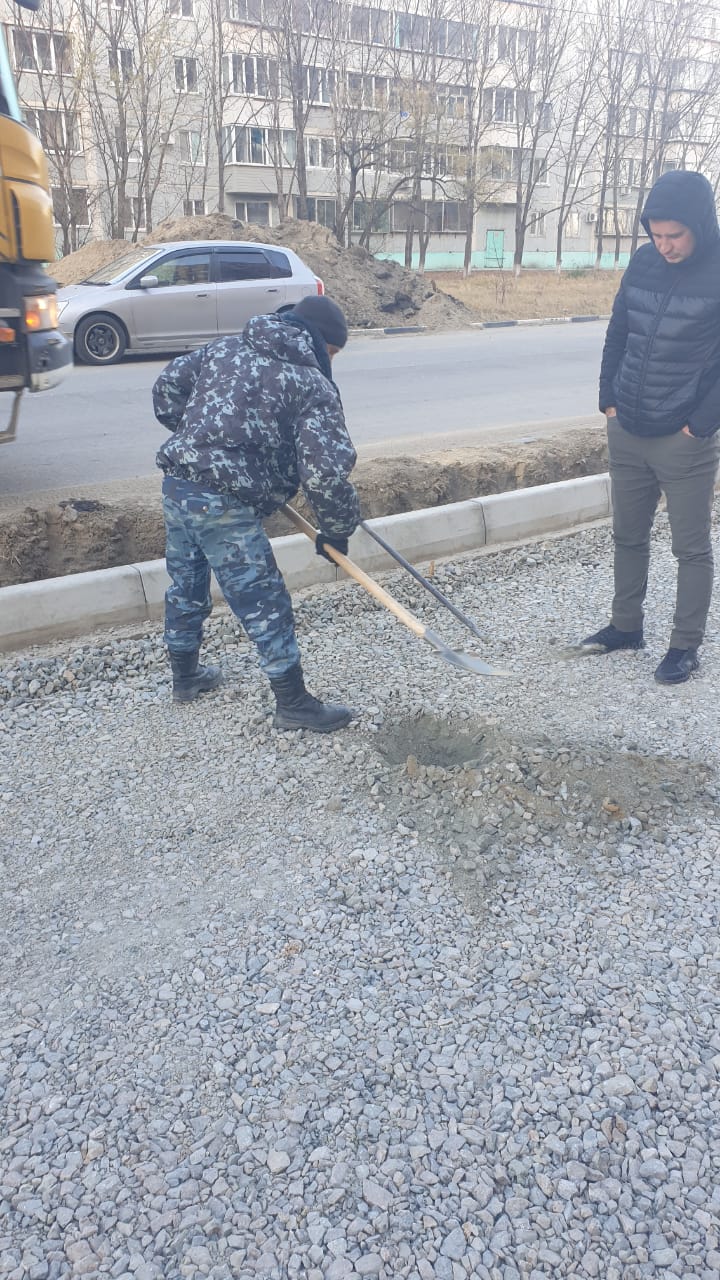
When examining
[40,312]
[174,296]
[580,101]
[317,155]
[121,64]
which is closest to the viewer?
[40,312]

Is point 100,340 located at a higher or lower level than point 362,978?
higher

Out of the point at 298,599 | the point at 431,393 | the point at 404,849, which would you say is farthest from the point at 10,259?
the point at 431,393

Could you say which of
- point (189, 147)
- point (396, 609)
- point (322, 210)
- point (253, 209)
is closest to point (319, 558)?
point (396, 609)

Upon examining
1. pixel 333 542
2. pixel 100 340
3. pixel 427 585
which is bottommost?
pixel 427 585

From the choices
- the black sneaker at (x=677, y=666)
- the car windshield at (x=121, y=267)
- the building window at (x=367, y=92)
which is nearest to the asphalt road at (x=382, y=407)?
the car windshield at (x=121, y=267)

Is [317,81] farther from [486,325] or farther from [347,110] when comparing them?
[486,325]

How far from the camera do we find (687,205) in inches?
141

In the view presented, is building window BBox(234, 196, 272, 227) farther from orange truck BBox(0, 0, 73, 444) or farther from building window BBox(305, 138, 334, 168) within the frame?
orange truck BBox(0, 0, 73, 444)

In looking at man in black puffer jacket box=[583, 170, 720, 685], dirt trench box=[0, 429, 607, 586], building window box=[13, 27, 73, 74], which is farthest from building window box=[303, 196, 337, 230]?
man in black puffer jacket box=[583, 170, 720, 685]

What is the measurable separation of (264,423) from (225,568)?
→ 57 cm

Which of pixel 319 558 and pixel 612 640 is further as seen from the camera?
pixel 319 558

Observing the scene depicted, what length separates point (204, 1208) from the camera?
1948 millimetres

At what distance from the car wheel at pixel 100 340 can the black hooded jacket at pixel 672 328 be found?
34.2ft

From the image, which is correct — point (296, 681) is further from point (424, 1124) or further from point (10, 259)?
point (10, 259)
